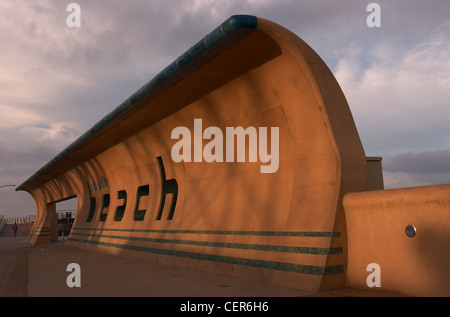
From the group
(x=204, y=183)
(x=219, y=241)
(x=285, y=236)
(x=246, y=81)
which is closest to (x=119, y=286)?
(x=219, y=241)

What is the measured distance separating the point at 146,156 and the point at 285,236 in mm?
9657

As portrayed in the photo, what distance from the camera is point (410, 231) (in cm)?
666

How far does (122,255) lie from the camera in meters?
17.2

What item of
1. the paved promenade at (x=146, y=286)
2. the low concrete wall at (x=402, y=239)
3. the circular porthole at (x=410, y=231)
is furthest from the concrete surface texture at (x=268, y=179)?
the paved promenade at (x=146, y=286)

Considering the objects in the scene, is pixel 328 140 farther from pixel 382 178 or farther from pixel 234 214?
pixel 234 214

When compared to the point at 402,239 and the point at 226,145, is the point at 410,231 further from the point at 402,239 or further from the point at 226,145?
the point at 226,145

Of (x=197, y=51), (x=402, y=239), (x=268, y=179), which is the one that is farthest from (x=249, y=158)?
(x=402, y=239)

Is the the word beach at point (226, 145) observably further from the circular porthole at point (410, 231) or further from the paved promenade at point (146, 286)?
the circular porthole at point (410, 231)

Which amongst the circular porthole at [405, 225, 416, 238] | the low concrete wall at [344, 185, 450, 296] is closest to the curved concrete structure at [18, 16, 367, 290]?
the low concrete wall at [344, 185, 450, 296]

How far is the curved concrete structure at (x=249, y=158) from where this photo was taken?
8031mm

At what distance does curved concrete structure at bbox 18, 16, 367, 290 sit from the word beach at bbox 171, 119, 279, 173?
4 centimetres

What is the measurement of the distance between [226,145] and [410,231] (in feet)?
19.9

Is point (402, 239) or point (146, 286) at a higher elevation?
point (402, 239)

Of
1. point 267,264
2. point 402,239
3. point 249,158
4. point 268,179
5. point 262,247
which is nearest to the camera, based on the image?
point 402,239
